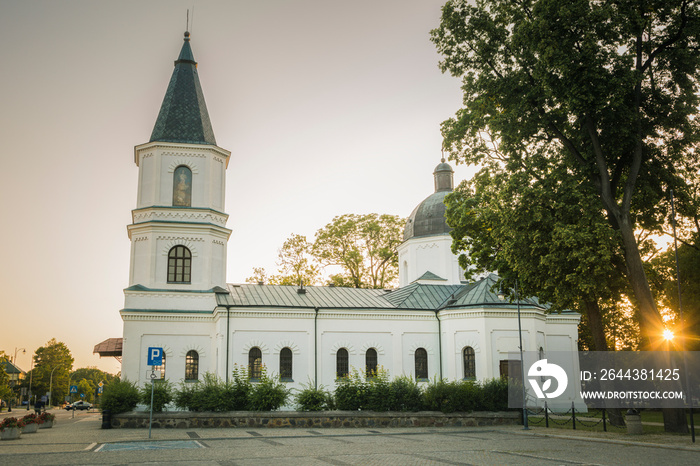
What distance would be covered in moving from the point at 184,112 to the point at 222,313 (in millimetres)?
11402

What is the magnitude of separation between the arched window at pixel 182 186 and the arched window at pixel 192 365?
7.92 metres

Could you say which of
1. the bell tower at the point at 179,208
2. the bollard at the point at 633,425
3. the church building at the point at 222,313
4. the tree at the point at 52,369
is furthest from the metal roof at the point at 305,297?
the tree at the point at 52,369

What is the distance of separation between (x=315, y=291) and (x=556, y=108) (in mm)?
18800

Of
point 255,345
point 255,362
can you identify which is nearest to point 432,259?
point 255,345

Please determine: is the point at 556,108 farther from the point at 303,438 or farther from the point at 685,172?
the point at 303,438

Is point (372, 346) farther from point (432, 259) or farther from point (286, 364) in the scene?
point (432, 259)

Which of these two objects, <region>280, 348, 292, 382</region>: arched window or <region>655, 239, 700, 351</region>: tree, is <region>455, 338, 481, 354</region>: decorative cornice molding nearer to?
<region>280, 348, 292, 382</region>: arched window

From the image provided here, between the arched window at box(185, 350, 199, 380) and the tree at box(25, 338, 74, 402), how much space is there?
189 feet

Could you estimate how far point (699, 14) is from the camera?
1827 cm

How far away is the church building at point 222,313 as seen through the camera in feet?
96.4

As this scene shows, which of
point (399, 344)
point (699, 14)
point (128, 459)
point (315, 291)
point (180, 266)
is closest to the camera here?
point (128, 459)

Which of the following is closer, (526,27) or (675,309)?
(526,27)

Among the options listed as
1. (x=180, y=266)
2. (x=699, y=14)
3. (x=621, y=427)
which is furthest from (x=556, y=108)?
(x=180, y=266)

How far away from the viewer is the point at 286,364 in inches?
1198
